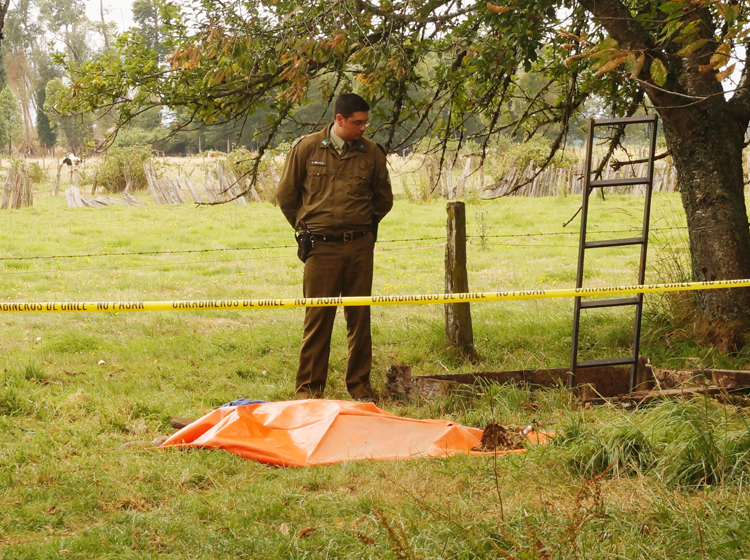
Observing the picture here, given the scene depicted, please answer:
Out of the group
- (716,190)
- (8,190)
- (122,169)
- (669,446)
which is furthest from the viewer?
(122,169)

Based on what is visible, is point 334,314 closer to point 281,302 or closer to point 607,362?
point 281,302

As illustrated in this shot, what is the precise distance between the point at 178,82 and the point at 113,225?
1014 cm

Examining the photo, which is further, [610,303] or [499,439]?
[610,303]

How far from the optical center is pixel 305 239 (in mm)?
6133

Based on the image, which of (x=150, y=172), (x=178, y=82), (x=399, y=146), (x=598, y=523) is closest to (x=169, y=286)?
(x=178, y=82)

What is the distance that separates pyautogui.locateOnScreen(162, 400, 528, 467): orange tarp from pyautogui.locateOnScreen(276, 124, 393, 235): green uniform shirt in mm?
1516

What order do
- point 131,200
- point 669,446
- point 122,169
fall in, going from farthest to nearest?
point 122,169
point 131,200
point 669,446

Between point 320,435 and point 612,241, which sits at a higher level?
point 612,241

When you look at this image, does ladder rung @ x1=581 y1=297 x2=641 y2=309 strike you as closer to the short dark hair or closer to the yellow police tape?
the yellow police tape

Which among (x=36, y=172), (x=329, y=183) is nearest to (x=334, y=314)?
(x=329, y=183)

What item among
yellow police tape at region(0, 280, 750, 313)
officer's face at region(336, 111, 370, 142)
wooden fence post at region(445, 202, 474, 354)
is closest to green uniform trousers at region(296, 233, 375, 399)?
officer's face at region(336, 111, 370, 142)

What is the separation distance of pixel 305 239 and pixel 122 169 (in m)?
19.3

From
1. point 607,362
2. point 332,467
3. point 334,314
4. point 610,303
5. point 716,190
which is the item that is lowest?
Answer: point 332,467

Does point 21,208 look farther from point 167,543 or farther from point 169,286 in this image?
point 167,543
